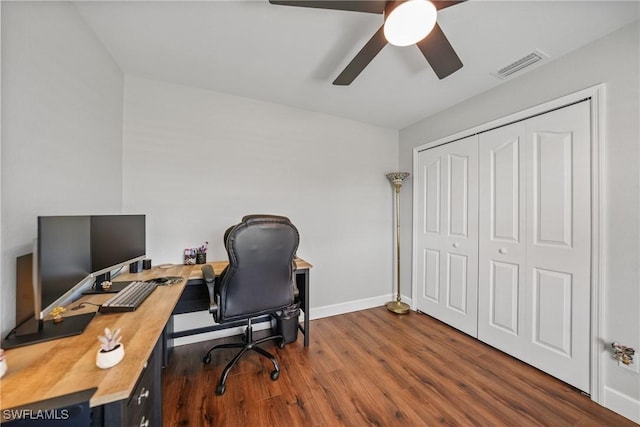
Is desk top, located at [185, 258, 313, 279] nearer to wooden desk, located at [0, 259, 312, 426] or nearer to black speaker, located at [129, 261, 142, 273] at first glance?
black speaker, located at [129, 261, 142, 273]

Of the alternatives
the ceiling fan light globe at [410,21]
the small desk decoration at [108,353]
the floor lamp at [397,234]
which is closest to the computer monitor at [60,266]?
the small desk decoration at [108,353]

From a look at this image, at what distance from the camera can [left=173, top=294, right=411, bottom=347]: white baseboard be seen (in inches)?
89.5

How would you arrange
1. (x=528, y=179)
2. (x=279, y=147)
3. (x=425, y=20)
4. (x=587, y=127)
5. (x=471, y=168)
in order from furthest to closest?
(x=279, y=147)
(x=471, y=168)
(x=528, y=179)
(x=587, y=127)
(x=425, y=20)

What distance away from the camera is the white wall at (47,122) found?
1.00 meters

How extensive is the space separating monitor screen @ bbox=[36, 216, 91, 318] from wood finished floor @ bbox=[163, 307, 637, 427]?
1.03 metres

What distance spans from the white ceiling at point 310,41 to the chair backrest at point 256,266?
1251mm

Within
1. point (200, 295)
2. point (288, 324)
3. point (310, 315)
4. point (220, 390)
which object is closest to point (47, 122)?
point (200, 295)

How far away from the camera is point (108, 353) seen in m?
0.79

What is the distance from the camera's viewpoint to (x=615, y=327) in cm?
153

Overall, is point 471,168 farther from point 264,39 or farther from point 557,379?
point 264,39

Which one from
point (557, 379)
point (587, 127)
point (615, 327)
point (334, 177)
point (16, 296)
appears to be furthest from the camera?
point (334, 177)

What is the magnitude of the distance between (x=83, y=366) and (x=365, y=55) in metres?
1.95

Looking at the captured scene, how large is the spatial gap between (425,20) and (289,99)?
166 cm

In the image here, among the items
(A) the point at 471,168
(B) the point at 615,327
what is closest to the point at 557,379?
(B) the point at 615,327
